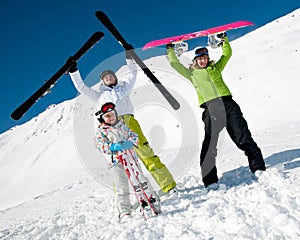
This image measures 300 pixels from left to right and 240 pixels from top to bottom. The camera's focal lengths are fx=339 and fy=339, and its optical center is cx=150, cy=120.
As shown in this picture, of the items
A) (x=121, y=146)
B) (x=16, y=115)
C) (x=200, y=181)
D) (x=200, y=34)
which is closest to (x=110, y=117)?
(x=121, y=146)

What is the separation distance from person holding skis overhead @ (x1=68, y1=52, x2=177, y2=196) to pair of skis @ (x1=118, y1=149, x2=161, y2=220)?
435mm

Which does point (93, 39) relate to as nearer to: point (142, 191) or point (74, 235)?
point (142, 191)

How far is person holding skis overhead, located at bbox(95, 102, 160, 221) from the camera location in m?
5.00

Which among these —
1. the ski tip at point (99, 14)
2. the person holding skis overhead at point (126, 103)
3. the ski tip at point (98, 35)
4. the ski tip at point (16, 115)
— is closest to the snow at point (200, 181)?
the person holding skis overhead at point (126, 103)

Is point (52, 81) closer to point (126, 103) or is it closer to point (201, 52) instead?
point (126, 103)

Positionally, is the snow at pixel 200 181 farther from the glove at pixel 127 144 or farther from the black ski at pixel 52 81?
the black ski at pixel 52 81

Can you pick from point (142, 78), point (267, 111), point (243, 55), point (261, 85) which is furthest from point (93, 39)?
point (142, 78)

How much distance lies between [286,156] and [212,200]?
7.61 feet

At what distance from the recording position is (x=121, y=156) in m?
5.10

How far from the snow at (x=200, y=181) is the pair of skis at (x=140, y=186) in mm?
179

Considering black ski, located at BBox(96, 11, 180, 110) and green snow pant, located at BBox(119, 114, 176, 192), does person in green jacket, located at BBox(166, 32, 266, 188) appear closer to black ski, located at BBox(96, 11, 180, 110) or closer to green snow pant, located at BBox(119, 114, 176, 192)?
black ski, located at BBox(96, 11, 180, 110)

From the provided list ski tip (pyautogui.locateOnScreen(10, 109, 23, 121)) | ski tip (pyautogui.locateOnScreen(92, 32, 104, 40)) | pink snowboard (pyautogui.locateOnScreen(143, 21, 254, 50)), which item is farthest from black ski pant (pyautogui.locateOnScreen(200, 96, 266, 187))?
ski tip (pyautogui.locateOnScreen(10, 109, 23, 121))

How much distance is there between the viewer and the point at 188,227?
13.0ft

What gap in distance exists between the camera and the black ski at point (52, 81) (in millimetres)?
5199
